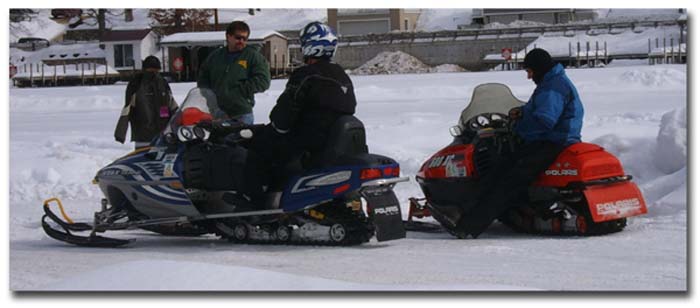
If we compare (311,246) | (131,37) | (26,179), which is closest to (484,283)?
(311,246)

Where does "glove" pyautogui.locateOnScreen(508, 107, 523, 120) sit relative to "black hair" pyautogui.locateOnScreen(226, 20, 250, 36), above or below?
below

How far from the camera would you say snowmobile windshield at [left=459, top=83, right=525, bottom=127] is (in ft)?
26.2

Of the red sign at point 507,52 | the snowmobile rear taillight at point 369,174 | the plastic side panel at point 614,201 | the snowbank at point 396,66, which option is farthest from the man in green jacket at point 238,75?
the red sign at point 507,52

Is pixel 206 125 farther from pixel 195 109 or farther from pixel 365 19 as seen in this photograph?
pixel 365 19

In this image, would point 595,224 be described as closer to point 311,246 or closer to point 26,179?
point 311,246

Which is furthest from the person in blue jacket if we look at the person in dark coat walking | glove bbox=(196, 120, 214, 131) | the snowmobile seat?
the person in dark coat walking

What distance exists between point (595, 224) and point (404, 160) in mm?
4131

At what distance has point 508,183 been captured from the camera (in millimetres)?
7230

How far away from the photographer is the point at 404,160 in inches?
434

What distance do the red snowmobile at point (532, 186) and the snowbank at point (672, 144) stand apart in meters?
1.49

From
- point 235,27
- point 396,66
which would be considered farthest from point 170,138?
point 396,66

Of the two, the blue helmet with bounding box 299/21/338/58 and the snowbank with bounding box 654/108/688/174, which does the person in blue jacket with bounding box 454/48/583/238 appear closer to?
the blue helmet with bounding box 299/21/338/58

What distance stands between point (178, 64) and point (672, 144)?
31.1 ft

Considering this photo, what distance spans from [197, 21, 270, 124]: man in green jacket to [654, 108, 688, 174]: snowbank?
3.47 m
